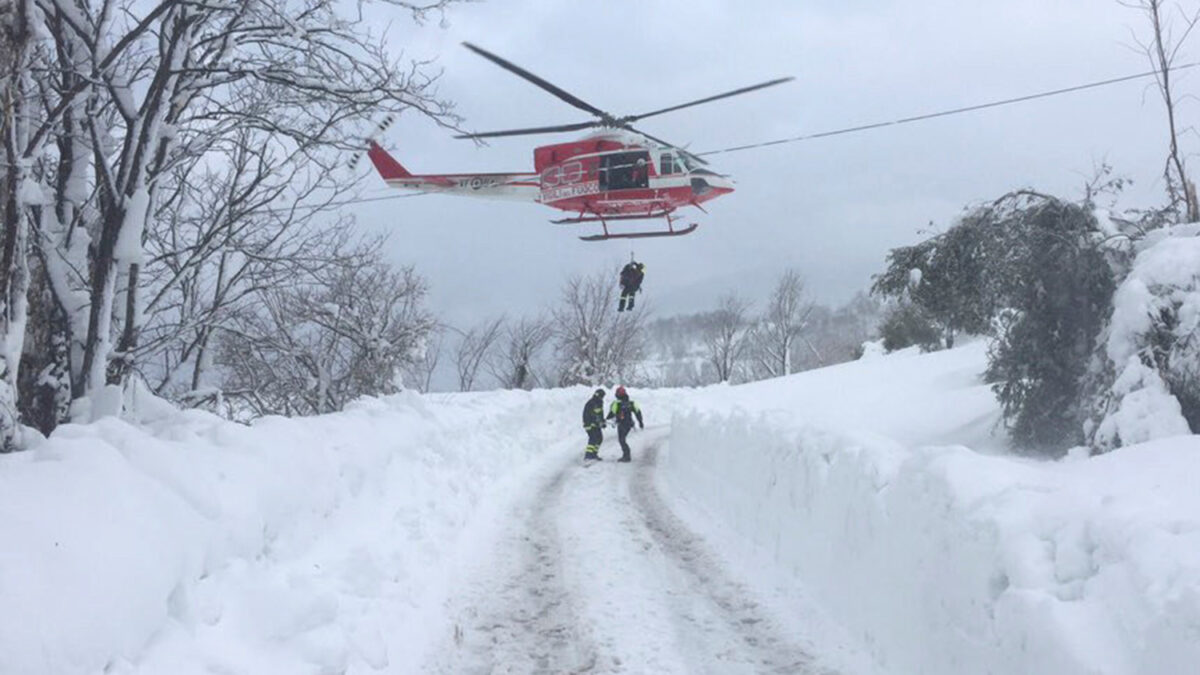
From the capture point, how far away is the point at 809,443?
8672mm

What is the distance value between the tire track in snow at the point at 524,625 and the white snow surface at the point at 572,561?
1.2 inches

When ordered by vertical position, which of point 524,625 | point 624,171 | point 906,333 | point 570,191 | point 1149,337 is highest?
point 624,171

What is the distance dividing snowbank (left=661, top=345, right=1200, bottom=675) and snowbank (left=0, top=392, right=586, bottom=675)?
346cm

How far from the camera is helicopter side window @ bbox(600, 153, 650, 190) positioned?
52.0 feet

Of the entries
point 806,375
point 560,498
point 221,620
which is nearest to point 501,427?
point 560,498

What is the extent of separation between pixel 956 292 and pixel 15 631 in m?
15.0

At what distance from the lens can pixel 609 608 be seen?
7148 millimetres

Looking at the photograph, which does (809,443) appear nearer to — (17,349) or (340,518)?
(340,518)

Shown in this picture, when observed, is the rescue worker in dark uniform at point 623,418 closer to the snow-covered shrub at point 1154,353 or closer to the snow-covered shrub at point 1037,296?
the snow-covered shrub at point 1037,296

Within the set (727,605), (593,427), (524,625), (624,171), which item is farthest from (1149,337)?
(593,427)

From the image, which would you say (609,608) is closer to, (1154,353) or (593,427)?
(1154,353)

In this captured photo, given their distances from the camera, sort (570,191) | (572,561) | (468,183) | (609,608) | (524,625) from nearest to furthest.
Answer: (524,625) < (609,608) < (572,561) < (570,191) < (468,183)

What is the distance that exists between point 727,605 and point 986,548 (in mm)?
3044

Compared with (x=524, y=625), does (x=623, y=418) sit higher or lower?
higher
